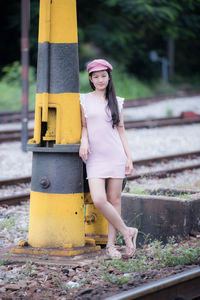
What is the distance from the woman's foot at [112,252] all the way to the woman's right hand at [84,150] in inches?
31.8

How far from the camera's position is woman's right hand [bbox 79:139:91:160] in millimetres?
3962

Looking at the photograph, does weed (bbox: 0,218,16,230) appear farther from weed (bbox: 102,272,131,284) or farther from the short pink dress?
weed (bbox: 102,272,131,284)

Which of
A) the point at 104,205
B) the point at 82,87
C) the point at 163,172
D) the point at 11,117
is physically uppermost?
the point at 82,87

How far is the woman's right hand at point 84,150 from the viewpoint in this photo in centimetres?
396

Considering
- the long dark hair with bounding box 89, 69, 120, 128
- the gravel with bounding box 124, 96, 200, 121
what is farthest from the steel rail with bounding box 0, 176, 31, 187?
the gravel with bounding box 124, 96, 200, 121

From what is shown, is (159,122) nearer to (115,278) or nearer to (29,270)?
(29,270)

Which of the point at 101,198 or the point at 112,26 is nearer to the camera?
the point at 101,198

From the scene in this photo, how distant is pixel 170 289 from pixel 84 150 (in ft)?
4.52

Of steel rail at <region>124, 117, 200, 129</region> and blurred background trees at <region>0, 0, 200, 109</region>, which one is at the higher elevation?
blurred background trees at <region>0, 0, 200, 109</region>

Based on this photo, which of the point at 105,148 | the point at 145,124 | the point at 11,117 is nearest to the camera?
the point at 105,148

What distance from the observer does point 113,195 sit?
4090mm

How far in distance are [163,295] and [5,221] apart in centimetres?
257

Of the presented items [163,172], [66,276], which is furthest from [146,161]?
[66,276]

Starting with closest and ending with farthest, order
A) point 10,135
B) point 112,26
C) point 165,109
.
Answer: point 10,135
point 165,109
point 112,26
